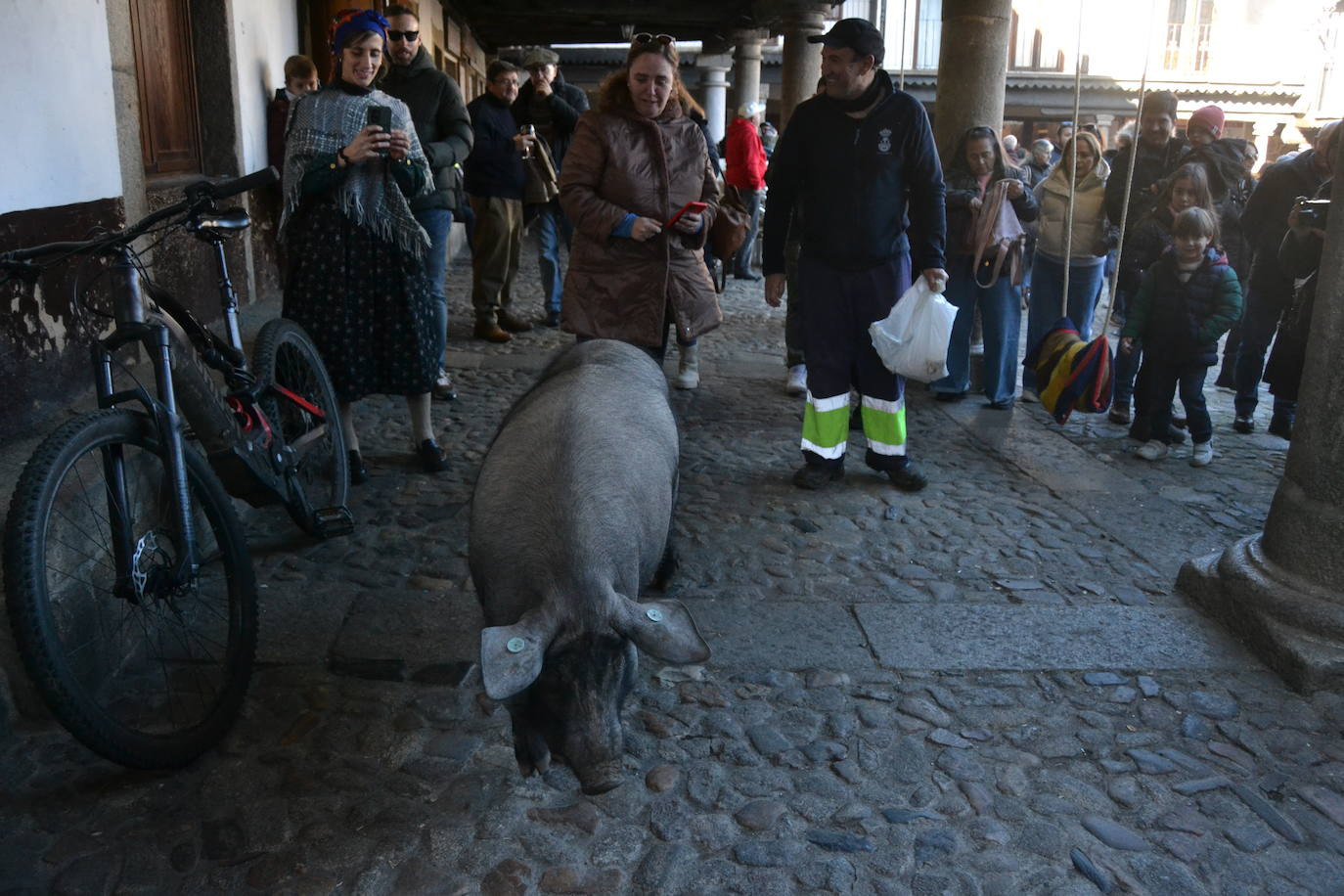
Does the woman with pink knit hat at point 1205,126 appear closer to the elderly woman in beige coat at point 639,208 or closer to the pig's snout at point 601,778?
Answer: the elderly woman in beige coat at point 639,208

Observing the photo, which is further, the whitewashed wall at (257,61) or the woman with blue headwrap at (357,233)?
the whitewashed wall at (257,61)

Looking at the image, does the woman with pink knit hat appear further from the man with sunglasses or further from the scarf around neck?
the scarf around neck

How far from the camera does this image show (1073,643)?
12.6 ft

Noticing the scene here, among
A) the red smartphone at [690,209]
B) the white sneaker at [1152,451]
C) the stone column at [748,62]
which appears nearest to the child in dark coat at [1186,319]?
the white sneaker at [1152,451]

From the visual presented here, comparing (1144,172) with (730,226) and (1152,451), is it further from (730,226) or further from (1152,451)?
(730,226)

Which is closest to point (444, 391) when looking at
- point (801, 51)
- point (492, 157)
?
point (492, 157)

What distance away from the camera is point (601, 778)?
2.46 m

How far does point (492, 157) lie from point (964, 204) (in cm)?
371

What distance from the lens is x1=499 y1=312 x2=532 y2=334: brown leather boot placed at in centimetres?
902

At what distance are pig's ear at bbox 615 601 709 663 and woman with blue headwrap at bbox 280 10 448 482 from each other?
2.72 m

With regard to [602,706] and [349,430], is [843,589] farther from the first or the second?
[349,430]

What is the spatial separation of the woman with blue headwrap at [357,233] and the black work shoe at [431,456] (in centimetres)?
25

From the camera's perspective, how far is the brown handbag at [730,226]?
5238 millimetres

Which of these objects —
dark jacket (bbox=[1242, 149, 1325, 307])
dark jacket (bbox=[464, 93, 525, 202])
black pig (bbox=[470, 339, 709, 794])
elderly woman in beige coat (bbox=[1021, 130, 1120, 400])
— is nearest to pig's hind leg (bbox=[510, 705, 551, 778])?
black pig (bbox=[470, 339, 709, 794])
